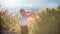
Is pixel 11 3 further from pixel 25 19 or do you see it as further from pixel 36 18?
pixel 36 18

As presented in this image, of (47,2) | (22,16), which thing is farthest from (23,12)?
(47,2)

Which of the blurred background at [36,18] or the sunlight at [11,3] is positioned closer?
the blurred background at [36,18]

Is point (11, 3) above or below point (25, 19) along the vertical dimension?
above

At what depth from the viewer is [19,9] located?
2295 mm

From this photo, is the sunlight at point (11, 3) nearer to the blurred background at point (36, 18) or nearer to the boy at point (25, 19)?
the blurred background at point (36, 18)

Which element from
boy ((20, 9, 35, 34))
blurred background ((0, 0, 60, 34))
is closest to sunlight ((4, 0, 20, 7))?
blurred background ((0, 0, 60, 34))

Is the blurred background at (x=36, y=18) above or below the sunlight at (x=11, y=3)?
below

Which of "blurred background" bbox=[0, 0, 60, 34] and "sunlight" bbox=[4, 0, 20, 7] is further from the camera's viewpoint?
"sunlight" bbox=[4, 0, 20, 7]

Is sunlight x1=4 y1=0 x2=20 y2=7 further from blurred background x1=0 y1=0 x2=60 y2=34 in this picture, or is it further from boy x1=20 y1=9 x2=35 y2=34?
boy x1=20 y1=9 x2=35 y2=34

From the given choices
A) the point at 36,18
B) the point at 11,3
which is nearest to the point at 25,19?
the point at 36,18

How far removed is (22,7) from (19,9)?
0.05 m

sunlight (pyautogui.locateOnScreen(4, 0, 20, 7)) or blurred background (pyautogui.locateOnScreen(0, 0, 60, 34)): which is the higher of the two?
sunlight (pyautogui.locateOnScreen(4, 0, 20, 7))

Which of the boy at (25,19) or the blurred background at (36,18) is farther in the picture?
the boy at (25,19)

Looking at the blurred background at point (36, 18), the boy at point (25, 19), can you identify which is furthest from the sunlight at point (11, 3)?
the boy at point (25, 19)
